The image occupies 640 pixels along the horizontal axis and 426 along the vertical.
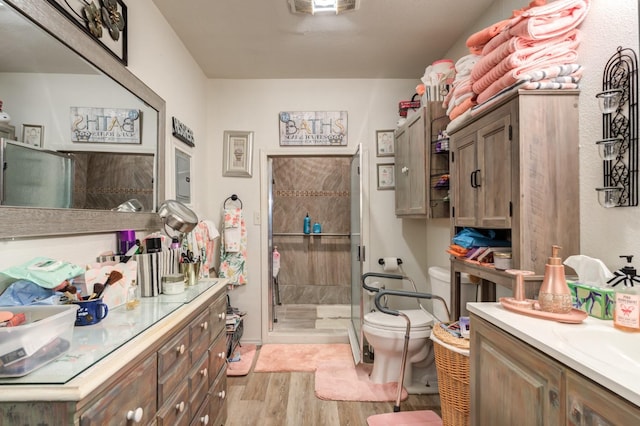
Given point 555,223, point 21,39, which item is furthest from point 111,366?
point 555,223

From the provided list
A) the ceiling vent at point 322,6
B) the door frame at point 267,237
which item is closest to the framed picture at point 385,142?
the door frame at point 267,237

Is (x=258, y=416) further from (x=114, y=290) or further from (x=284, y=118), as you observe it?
(x=284, y=118)

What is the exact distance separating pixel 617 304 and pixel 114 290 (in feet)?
5.99

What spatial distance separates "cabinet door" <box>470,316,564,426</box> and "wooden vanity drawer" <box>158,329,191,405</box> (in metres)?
1.19

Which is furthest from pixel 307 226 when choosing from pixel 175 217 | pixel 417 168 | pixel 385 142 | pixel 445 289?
pixel 175 217

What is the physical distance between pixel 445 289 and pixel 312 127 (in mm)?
1885

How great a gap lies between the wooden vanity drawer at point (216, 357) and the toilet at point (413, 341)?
39.4 inches

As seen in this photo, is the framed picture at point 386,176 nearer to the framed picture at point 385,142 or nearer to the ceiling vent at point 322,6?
the framed picture at point 385,142

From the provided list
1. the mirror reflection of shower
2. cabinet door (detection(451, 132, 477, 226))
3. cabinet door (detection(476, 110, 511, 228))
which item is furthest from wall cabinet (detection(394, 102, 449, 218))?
the mirror reflection of shower

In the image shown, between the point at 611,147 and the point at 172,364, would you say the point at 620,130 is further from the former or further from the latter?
the point at 172,364

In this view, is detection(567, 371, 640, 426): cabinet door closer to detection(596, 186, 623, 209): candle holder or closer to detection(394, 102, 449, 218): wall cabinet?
detection(596, 186, 623, 209): candle holder

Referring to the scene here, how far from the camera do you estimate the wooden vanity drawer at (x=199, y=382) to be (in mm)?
1367

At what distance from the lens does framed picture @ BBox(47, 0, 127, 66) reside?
1244 millimetres

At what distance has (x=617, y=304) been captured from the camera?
1002mm
